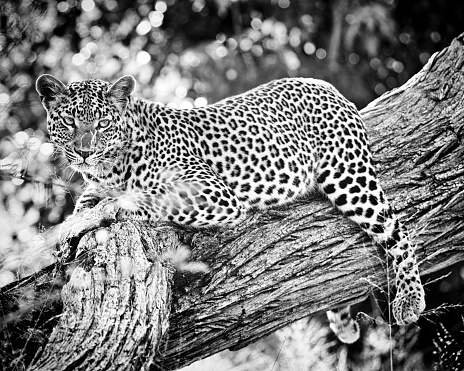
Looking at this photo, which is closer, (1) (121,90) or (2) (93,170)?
(2) (93,170)

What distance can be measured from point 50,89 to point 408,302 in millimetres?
4333

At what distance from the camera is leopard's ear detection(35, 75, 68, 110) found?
7.52 meters

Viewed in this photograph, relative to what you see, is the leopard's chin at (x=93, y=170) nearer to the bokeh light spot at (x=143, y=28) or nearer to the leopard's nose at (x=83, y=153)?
the leopard's nose at (x=83, y=153)

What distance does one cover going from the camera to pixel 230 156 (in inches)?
323

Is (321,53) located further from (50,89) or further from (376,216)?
(50,89)

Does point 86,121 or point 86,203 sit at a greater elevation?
point 86,121

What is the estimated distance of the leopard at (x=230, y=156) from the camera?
7.42 meters

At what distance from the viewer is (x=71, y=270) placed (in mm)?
6203

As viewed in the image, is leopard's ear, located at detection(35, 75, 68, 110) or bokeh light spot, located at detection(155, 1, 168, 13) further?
bokeh light spot, located at detection(155, 1, 168, 13)

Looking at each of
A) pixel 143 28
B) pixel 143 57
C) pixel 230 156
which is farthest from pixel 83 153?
pixel 143 28

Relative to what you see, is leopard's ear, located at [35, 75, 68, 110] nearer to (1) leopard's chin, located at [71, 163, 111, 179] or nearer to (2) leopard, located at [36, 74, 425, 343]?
(2) leopard, located at [36, 74, 425, 343]

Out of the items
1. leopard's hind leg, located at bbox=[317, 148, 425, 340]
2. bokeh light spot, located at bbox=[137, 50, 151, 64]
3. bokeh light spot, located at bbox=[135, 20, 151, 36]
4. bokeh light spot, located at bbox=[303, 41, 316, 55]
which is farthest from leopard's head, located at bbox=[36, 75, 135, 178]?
bokeh light spot, located at bbox=[303, 41, 316, 55]

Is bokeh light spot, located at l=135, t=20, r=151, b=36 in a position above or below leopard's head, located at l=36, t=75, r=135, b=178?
below

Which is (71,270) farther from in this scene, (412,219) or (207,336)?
(412,219)
